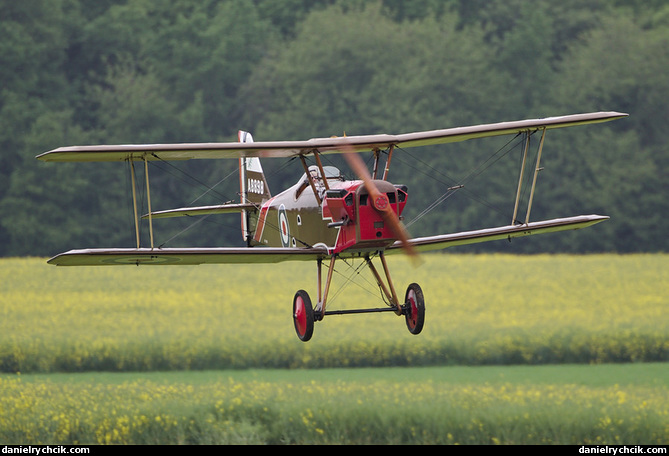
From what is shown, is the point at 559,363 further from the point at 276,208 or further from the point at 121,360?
the point at 276,208

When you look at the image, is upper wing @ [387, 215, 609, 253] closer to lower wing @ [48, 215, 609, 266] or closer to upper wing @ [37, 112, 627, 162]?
lower wing @ [48, 215, 609, 266]

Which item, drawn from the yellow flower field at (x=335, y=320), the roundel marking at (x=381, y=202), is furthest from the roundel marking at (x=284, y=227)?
the yellow flower field at (x=335, y=320)

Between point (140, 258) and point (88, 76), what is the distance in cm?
5279

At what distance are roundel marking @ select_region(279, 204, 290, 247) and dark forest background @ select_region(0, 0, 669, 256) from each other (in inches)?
1553

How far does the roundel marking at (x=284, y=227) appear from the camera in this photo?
60.9 feet

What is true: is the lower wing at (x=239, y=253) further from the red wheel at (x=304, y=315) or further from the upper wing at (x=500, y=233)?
the red wheel at (x=304, y=315)

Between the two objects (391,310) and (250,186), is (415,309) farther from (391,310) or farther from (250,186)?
(250,186)

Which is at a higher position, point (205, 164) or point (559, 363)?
point (205, 164)

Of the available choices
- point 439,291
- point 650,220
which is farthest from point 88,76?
point 650,220

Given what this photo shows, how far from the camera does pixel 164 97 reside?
213ft

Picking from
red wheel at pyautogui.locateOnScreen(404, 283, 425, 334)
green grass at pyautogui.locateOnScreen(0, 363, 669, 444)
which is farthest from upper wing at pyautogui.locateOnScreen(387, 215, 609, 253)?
green grass at pyautogui.locateOnScreen(0, 363, 669, 444)

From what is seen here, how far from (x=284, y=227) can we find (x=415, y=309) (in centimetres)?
333

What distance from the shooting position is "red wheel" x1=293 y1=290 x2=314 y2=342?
16344 millimetres

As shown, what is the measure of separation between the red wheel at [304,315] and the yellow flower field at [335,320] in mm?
12123
